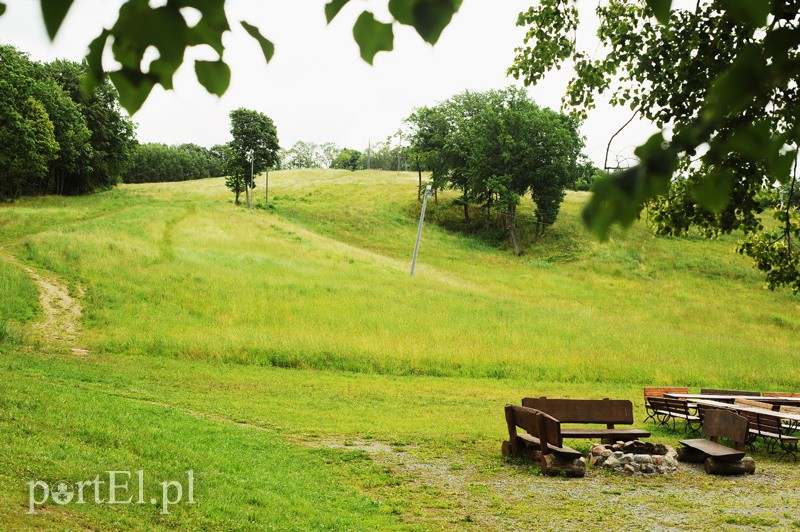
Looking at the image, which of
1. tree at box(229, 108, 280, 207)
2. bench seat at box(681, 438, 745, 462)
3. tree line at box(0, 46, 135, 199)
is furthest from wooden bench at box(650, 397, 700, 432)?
tree at box(229, 108, 280, 207)

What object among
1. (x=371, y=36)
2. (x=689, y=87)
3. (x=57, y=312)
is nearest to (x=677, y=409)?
(x=689, y=87)

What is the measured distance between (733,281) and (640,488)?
48875 mm

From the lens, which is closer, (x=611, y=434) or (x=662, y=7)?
(x=662, y=7)

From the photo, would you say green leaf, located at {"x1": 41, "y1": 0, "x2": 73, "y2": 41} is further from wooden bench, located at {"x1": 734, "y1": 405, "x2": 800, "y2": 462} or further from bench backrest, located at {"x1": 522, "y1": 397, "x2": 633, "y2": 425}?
wooden bench, located at {"x1": 734, "y1": 405, "x2": 800, "y2": 462}

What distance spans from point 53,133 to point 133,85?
2497 inches

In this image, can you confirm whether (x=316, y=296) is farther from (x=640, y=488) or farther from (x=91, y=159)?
(x=91, y=159)

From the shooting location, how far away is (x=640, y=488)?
28.9ft

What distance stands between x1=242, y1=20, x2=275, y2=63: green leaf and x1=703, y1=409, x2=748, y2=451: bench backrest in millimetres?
10638

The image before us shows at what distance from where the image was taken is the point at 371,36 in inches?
68.3

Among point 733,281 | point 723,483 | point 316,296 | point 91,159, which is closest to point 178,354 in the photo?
point 316,296

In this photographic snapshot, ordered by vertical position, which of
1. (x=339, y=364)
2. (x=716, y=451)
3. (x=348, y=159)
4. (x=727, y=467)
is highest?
(x=348, y=159)

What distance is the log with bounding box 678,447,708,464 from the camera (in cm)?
1046

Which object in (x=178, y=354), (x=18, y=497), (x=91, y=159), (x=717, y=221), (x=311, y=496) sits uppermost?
(x=91, y=159)

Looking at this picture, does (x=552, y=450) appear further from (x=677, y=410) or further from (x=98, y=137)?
(x=98, y=137)
